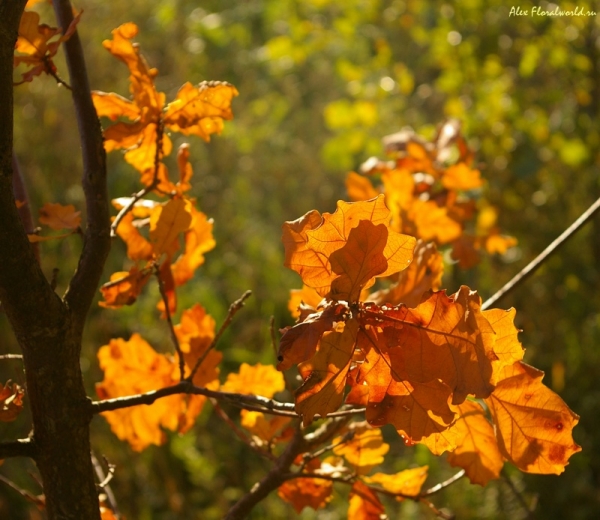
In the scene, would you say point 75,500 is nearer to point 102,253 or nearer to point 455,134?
point 102,253

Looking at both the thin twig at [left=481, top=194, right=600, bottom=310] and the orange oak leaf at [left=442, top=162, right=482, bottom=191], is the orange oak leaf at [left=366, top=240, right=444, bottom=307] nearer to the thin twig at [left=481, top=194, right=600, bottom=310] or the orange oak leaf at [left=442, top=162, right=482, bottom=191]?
the thin twig at [left=481, top=194, right=600, bottom=310]

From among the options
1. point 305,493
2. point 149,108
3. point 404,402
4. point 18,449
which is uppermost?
point 149,108

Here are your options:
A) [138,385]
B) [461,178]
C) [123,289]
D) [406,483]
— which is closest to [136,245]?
[123,289]

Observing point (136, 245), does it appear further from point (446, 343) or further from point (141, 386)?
point (446, 343)

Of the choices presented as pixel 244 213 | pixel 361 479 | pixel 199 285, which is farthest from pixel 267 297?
pixel 361 479

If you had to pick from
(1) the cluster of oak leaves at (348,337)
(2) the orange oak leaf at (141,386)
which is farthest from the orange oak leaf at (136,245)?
(2) the orange oak leaf at (141,386)

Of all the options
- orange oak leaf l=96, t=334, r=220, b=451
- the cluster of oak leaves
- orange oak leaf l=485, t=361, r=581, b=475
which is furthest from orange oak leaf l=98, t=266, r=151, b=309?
orange oak leaf l=485, t=361, r=581, b=475
